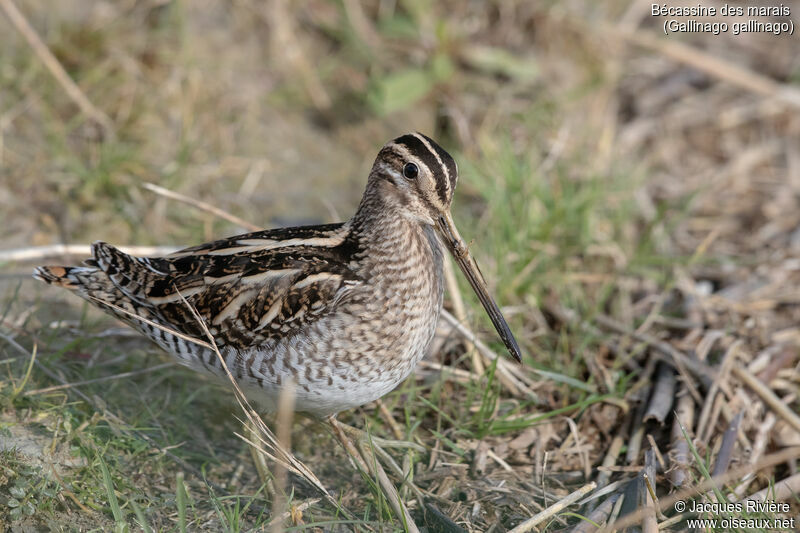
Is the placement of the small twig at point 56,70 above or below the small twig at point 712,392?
above

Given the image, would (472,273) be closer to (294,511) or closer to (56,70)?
(294,511)

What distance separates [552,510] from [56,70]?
3.82 metres

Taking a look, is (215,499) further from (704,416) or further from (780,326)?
(780,326)


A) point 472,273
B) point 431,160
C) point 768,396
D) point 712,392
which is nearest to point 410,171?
point 431,160

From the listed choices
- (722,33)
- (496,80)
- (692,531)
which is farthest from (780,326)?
(722,33)

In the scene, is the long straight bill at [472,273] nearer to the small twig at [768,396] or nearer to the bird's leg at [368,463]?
the bird's leg at [368,463]

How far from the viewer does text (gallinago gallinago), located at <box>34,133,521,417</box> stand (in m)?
3.23

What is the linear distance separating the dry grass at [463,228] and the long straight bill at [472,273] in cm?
41

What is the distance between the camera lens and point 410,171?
10.9 ft

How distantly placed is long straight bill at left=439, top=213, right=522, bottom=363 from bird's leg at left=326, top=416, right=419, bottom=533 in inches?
26.5

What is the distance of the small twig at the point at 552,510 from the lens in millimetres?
3096

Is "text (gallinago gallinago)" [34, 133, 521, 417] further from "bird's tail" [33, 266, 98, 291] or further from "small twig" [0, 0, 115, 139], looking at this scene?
"small twig" [0, 0, 115, 139]

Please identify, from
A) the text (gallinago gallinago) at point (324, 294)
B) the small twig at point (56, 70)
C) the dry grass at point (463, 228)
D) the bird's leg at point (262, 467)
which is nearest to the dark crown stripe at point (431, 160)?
the text (gallinago gallinago) at point (324, 294)

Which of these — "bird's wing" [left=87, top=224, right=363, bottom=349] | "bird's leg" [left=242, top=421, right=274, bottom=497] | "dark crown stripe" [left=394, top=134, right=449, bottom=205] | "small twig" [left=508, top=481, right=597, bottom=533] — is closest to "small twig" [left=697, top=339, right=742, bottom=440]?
"small twig" [left=508, top=481, right=597, bottom=533]
